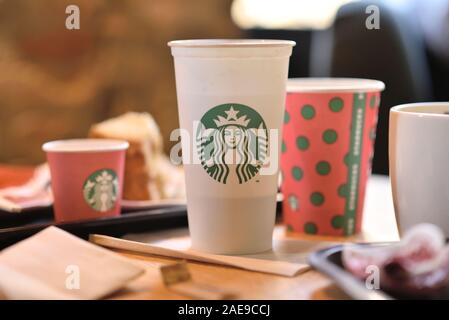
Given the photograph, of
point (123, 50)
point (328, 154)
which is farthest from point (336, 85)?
point (123, 50)

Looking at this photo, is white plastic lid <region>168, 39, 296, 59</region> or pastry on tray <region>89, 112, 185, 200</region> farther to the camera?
pastry on tray <region>89, 112, 185, 200</region>

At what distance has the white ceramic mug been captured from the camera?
0.86 metres

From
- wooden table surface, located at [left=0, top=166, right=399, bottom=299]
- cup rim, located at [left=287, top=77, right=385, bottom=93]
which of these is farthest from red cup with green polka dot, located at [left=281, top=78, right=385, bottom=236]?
wooden table surface, located at [left=0, top=166, right=399, bottom=299]

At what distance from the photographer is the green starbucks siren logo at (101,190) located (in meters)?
1.11

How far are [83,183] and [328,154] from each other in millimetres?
364

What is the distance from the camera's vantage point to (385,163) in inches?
86.2

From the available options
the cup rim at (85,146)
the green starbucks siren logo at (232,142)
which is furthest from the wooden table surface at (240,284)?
the cup rim at (85,146)

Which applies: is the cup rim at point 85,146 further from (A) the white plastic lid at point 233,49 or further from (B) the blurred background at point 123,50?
(B) the blurred background at point 123,50

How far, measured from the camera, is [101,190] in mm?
1116

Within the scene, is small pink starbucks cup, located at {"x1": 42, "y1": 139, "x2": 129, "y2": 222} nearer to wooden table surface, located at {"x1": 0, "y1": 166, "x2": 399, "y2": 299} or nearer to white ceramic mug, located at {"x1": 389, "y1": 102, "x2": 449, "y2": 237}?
wooden table surface, located at {"x1": 0, "y1": 166, "x2": 399, "y2": 299}

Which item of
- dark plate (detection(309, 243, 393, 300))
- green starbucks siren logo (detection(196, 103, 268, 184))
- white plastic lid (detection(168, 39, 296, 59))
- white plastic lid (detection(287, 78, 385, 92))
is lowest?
dark plate (detection(309, 243, 393, 300))

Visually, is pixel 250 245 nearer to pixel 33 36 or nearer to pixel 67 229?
pixel 67 229

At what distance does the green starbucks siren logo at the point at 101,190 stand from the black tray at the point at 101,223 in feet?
0.19
